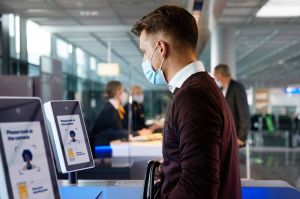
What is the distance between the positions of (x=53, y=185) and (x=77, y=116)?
2.41 ft

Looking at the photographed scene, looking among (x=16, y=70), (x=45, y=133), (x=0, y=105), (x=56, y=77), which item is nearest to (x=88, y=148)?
(x=45, y=133)

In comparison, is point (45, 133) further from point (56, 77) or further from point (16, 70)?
point (16, 70)

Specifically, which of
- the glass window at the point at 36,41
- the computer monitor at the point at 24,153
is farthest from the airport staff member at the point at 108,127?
the glass window at the point at 36,41

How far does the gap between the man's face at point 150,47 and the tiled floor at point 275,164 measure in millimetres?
4866

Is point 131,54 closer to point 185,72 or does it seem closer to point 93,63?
point 93,63

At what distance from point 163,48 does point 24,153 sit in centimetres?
50

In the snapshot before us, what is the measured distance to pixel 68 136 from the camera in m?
1.78

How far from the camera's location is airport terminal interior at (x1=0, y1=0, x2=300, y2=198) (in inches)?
159

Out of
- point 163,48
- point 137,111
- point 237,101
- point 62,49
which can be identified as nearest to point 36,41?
point 62,49

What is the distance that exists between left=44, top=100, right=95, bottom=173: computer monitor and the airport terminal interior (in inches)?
34.1

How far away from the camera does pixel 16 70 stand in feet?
28.8

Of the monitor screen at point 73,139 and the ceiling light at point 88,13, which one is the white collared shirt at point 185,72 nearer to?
the monitor screen at point 73,139

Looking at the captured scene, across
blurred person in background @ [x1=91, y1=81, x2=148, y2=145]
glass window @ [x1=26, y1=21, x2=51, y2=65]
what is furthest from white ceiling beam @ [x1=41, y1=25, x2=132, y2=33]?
blurred person in background @ [x1=91, y1=81, x2=148, y2=145]

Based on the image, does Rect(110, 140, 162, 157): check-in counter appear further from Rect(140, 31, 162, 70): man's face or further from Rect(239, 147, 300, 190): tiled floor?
Rect(239, 147, 300, 190): tiled floor
